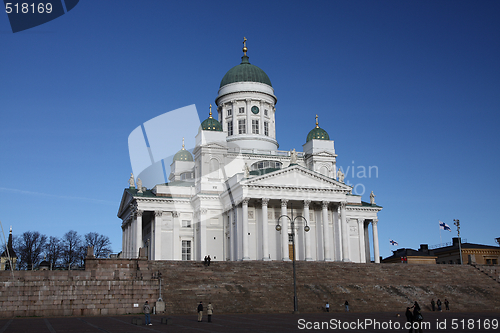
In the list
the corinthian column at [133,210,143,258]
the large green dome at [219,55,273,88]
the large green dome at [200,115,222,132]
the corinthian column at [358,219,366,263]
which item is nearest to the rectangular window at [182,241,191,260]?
the corinthian column at [133,210,143,258]

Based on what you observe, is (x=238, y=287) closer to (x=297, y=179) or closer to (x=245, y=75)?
(x=297, y=179)

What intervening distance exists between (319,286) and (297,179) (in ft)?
53.9

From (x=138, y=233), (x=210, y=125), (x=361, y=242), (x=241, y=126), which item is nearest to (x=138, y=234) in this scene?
(x=138, y=233)

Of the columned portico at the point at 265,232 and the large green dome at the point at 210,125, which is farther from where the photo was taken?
the large green dome at the point at 210,125

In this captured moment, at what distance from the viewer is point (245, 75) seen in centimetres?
7381

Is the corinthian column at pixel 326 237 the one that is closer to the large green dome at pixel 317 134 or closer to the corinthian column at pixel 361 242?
the corinthian column at pixel 361 242

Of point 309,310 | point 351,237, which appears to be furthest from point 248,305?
point 351,237

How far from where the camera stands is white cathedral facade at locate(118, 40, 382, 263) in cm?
5716

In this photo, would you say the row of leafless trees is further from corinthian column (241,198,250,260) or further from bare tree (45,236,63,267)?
corinthian column (241,198,250,260)

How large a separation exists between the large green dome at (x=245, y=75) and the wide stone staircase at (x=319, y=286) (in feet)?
105

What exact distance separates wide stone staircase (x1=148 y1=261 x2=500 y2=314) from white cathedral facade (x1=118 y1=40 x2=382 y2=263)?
781cm

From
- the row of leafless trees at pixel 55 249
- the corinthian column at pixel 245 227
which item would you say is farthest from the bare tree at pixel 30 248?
the corinthian column at pixel 245 227

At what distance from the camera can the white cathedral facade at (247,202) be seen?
57156 millimetres

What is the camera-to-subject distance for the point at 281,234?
5784 cm
